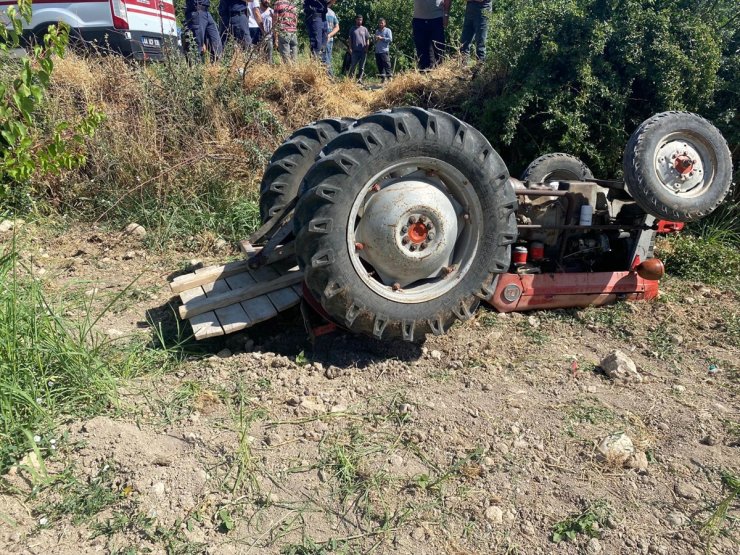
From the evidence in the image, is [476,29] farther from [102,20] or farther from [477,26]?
[102,20]

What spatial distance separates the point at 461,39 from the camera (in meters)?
8.76

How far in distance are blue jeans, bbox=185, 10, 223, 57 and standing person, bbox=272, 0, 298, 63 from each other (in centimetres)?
83

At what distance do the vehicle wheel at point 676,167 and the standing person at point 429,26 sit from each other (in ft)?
17.8

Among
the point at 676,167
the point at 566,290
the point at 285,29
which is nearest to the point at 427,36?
the point at 285,29

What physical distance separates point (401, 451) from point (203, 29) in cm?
763

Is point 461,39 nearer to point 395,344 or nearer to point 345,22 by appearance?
point 395,344

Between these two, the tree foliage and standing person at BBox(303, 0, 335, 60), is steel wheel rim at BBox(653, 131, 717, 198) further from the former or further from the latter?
standing person at BBox(303, 0, 335, 60)

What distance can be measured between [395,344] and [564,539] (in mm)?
1678

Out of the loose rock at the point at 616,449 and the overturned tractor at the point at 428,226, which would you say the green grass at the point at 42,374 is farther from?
the loose rock at the point at 616,449

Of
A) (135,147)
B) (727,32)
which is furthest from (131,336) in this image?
(727,32)

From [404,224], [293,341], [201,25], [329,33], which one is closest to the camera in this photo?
[404,224]

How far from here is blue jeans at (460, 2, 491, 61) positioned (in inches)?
342

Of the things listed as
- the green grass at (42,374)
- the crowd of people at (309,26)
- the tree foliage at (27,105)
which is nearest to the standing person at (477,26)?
the crowd of people at (309,26)

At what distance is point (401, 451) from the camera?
3055 mm
